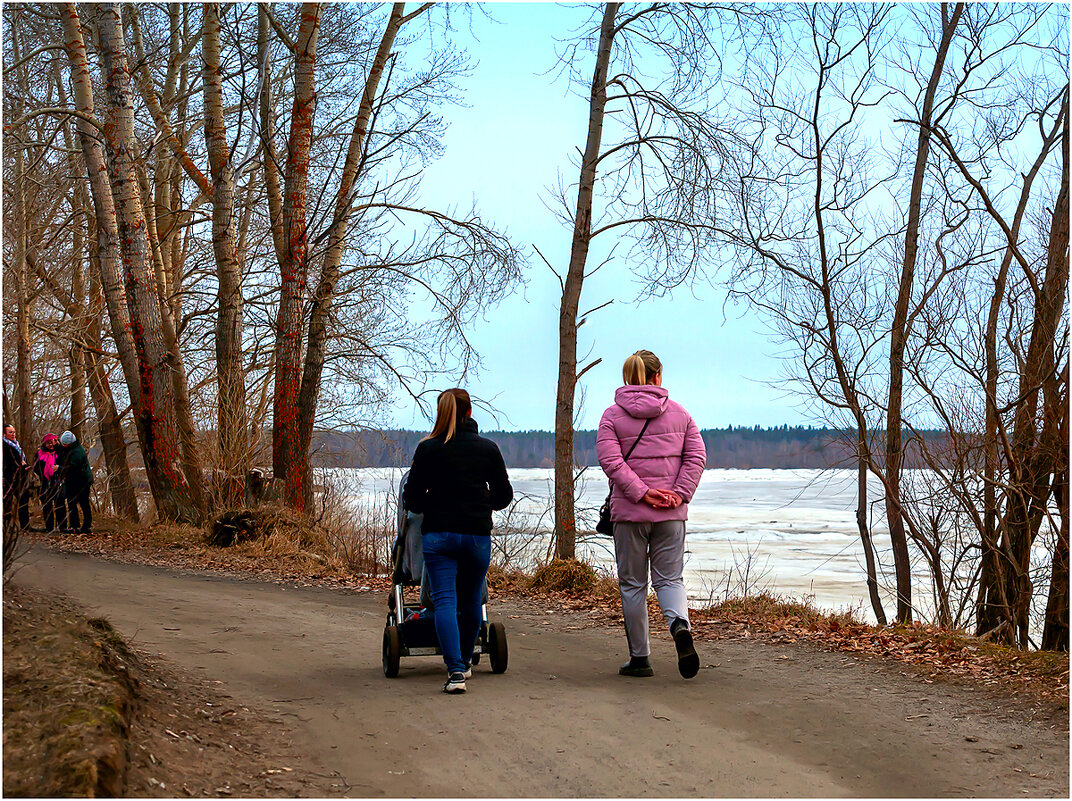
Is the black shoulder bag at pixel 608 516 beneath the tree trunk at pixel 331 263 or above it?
beneath

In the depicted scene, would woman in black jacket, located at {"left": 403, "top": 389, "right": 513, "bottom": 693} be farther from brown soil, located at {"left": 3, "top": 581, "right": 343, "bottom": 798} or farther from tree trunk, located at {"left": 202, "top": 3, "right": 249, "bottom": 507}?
tree trunk, located at {"left": 202, "top": 3, "right": 249, "bottom": 507}

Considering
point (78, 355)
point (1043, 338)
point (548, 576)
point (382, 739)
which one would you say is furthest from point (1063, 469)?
point (78, 355)

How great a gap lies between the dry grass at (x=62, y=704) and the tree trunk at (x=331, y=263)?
35.4ft

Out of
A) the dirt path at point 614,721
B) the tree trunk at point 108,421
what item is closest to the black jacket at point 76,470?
the tree trunk at point 108,421

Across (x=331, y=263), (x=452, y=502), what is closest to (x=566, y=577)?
(x=452, y=502)

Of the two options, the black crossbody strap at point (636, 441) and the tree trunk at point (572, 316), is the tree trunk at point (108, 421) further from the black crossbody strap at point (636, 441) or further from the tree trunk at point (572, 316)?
the black crossbody strap at point (636, 441)

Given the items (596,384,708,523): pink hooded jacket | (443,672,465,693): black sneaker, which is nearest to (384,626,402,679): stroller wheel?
(443,672,465,693): black sneaker

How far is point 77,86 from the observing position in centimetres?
1720

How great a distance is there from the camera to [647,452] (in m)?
7.17

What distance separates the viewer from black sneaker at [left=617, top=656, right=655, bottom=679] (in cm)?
723

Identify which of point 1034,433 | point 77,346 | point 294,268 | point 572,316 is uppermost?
point 294,268

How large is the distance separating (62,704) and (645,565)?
3909 mm

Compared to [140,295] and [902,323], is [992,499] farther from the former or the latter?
[140,295]

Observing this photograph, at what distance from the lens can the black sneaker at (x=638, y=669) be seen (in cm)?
723
